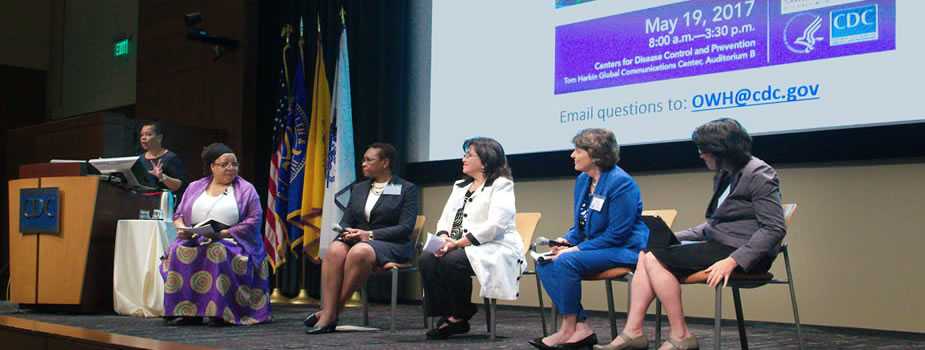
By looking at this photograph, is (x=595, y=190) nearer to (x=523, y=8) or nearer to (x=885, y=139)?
(x=885, y=139)

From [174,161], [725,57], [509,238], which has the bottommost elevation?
[509,238]

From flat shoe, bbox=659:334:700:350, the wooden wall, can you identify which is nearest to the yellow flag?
the wooden wall

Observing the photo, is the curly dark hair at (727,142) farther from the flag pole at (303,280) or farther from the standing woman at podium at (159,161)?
the flag pole at (303,280)

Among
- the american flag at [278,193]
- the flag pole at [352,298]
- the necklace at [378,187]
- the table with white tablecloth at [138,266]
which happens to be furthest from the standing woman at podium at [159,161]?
the necklace at [378,187]

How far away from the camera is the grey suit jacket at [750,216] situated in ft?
10.4

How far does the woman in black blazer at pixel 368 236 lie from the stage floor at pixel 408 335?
0.17 metres

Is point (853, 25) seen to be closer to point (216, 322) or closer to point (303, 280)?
point (216, 322)

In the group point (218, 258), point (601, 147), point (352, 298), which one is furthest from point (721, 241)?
point (352, 298)

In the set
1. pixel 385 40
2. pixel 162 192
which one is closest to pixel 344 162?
pixel 385 40

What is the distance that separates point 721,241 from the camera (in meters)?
3.32

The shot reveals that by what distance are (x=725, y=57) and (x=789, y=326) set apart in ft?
4.51

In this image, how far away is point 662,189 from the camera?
524 centimetres

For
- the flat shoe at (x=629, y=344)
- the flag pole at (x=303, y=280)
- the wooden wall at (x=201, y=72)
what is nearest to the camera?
the flat shoe at (x=629, y=344)

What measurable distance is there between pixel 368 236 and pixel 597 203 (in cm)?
122
